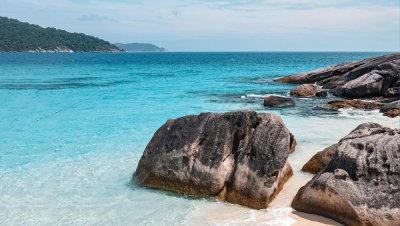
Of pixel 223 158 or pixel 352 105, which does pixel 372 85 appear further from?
pixel 223 158

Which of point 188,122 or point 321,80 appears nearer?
point 188,122

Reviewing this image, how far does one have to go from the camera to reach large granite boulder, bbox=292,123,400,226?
955 centimetres

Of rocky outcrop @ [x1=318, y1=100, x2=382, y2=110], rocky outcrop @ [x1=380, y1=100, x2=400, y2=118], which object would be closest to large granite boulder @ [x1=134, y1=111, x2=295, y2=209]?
rocky outcrop @ [x1=380, y1=100, x2=400, y2=118]

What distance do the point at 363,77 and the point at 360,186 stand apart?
25105 mm

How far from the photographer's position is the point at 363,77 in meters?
33.0

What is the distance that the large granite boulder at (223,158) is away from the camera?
37.0 feet

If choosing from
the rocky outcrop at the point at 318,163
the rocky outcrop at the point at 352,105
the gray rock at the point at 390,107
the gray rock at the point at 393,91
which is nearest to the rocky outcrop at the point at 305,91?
the gray rock at the point at 393,91

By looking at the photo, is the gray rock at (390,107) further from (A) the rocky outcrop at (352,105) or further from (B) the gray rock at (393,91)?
(B) the gray rock at (393,91)

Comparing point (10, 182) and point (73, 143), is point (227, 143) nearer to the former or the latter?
point (10, 182)

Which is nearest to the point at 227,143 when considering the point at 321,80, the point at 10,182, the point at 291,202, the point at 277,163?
the point at 277,163

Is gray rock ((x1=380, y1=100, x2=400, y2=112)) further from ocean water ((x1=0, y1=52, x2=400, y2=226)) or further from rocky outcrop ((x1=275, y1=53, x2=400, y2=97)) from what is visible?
rocky outcrop ((x1=275, y1=53, x2=400, y2=97))

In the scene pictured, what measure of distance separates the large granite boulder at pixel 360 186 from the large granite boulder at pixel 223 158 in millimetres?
1048

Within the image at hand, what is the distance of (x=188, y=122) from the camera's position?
13.2 m

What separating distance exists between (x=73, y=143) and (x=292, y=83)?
32.2 meters
